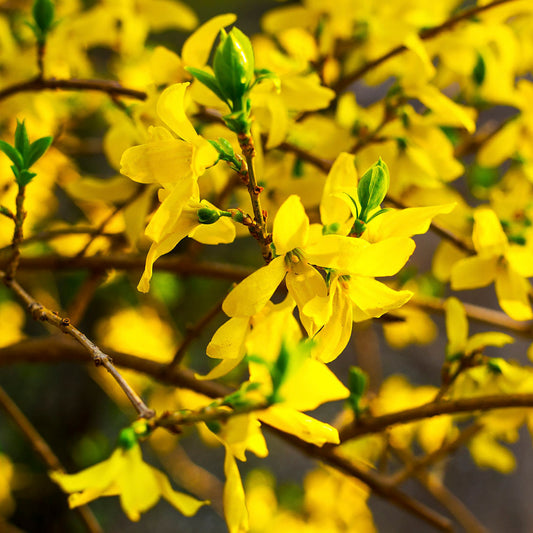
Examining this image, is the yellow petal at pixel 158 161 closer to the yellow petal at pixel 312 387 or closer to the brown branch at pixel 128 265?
the yellow petal at pixel 312 387

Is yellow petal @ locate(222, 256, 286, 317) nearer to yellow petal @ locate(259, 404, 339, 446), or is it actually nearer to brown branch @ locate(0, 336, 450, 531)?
yellow petal @ locate(259, 404, 339, 446)

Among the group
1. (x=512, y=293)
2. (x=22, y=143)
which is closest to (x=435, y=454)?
(x=512, y=293)

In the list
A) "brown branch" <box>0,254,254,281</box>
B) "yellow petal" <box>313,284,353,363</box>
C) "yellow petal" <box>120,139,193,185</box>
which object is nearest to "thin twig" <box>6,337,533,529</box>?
"brown branch" <box>0,254,254,281</box>

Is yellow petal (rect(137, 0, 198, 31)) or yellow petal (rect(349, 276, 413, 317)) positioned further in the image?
yellow petal (rect(137, 0, 198, 31))

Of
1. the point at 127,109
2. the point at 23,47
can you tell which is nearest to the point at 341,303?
the point at 127,109

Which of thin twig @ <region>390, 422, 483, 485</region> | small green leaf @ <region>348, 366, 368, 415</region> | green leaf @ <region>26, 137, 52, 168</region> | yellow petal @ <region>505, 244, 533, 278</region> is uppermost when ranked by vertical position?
green leaf @ <region>26, 137, 52, 168</region>

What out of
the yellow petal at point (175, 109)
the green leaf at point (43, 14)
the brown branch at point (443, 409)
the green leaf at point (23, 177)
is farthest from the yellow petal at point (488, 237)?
the green leaf at point (43, 14)

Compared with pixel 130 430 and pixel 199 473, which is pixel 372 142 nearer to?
pixel 130 430

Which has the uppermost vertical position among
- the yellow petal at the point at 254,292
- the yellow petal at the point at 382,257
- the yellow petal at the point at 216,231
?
the yellow petal at the point at 216,231

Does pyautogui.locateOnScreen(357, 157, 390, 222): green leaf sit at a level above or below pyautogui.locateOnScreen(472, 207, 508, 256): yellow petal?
above
